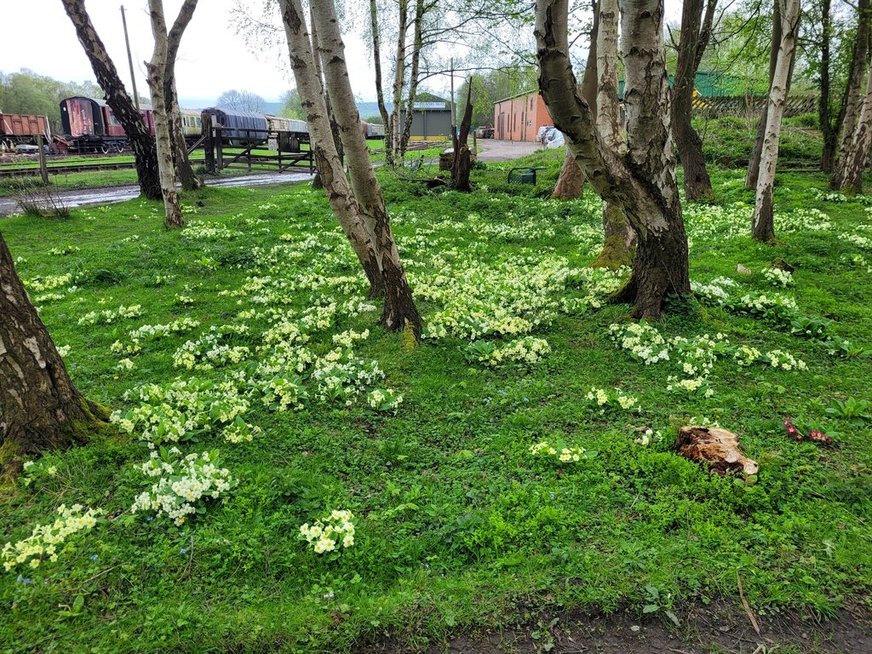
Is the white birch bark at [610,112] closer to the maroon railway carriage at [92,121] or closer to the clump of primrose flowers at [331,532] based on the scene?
the clump of primrose flowers at [331,532]

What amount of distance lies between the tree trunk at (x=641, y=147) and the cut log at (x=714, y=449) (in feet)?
8.98

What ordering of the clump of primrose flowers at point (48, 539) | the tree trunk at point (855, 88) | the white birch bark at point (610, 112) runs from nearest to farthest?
the clump of primrose flowers at point (48, 539) → the white birch bark at point (610, 112) → the tree trunk at point (855, 88)

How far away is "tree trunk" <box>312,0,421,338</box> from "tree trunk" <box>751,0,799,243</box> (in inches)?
287

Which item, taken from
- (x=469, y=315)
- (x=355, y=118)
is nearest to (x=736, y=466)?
(x=469, y=315)

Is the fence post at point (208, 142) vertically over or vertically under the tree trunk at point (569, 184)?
over

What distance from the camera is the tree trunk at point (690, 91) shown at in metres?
13.4

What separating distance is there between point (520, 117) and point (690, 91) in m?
47.2

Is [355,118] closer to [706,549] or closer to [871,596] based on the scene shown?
[706,549]

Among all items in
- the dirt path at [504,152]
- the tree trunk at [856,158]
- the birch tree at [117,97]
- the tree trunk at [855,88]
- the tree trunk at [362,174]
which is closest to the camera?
the tree trunk at [362,174]

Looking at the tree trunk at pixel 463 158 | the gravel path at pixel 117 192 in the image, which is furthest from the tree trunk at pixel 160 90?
the tree trunk at pixel 463 158

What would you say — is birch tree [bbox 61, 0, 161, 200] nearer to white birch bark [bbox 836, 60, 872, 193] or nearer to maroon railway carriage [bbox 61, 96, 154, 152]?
white birch bark [bbox 836, 60, 872, 193]

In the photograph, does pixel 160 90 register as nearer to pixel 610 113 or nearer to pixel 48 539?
pixel 610 113

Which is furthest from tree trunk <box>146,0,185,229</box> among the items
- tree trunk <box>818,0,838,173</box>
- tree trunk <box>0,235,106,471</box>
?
tree trunk <box>818,0,838,173</box>

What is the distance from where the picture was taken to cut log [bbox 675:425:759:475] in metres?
3.98
